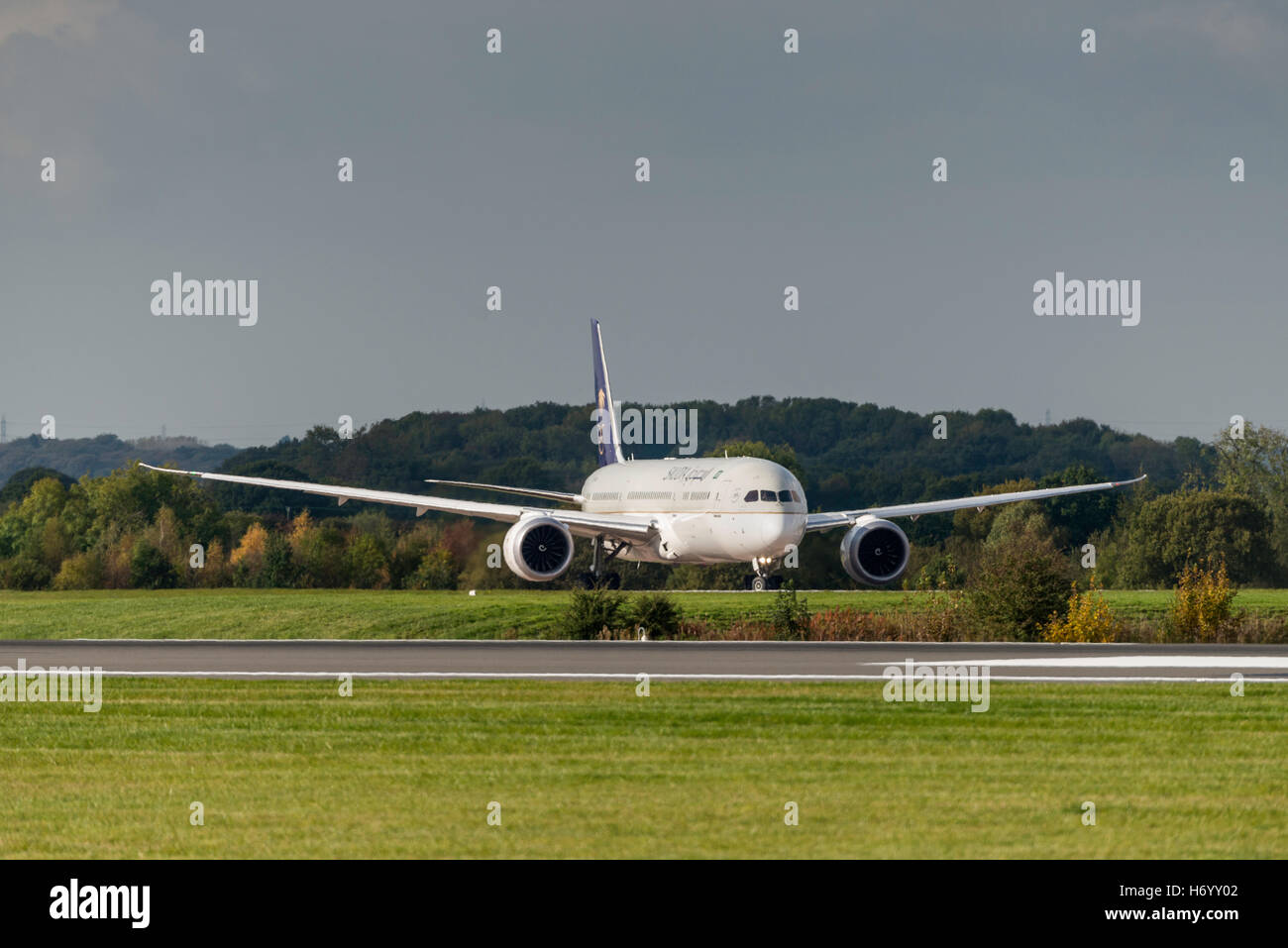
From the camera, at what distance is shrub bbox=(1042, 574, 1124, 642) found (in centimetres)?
3550

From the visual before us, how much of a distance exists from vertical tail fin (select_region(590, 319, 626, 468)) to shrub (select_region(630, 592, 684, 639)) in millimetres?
33737

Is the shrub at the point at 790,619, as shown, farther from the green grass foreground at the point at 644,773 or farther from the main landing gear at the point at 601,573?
the main landing gear at the point at 601,573

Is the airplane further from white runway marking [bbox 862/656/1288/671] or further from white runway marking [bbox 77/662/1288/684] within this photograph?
white runway marking [bbox 77/662/1288/684]

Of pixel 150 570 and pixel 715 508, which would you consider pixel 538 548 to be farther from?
pixel 150 570

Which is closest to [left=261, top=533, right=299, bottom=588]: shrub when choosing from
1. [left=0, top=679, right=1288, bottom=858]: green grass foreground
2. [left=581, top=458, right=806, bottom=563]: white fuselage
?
[left=581, top=458, right=806, bottom=563]: white fuselage

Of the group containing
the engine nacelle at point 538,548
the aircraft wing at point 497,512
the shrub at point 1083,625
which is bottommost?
the shrub at point 1083,625

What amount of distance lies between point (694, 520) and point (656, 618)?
59.7 ft

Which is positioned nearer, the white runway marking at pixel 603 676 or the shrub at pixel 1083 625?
the white runway marking at pixel 603 676

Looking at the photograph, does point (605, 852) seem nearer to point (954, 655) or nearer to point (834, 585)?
point (954, 655)

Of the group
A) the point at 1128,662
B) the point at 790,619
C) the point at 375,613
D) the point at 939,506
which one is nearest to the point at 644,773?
the point at 1128,662

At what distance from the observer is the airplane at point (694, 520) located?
5291 centimetres

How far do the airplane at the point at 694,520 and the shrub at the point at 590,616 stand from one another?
1458 cm

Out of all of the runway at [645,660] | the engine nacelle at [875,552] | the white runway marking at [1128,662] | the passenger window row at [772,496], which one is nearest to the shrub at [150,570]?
the passenger window row at [772,496]
